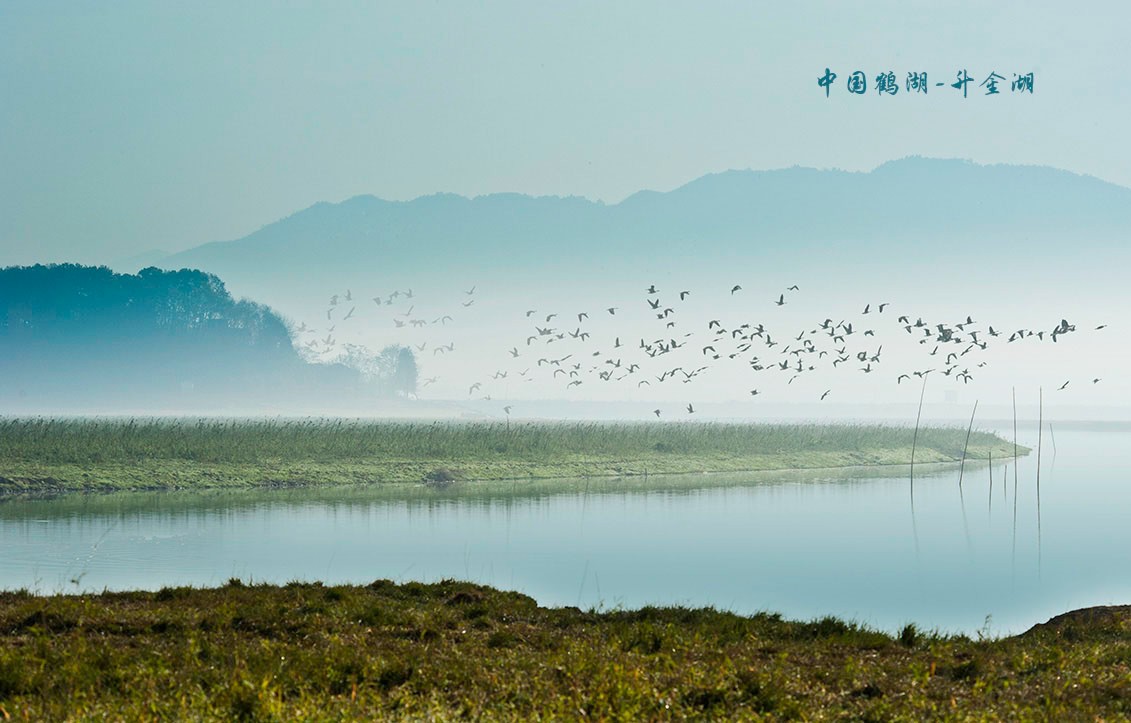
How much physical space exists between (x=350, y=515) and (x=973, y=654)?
25383mm

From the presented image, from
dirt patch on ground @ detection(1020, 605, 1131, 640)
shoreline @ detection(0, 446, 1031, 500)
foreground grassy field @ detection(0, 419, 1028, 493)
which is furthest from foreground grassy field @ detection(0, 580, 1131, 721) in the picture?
foreground grassy field @ detection(0, 419, 1028, 493)

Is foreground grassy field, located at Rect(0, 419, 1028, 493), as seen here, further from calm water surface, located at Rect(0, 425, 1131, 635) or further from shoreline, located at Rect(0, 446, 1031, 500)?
calm water surface, located at Rect(0, 425, 1131, 635)

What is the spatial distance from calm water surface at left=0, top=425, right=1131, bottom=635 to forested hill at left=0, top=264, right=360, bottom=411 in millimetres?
144871

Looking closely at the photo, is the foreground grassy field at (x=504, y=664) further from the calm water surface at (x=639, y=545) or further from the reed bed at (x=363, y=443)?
the reed bed at (x=363, y=443)

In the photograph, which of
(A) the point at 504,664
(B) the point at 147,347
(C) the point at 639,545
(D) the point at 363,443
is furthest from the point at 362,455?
(B) the point at 147,347

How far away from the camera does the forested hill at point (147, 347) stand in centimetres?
17588

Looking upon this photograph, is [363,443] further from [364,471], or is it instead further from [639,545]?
[639,545]

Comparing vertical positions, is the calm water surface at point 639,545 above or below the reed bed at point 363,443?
below

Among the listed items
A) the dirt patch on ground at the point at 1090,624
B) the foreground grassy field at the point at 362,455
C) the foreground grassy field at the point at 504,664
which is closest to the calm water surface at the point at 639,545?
the dirt patch on ground at the point at 1090,624

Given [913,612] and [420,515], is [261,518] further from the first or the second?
[913,612]

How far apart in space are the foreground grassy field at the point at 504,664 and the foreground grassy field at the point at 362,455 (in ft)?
97.5

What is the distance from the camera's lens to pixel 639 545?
1127 inches

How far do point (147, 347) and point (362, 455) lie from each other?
14559 cm

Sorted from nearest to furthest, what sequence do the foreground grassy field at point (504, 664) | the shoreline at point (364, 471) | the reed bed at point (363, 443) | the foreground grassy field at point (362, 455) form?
the foreground grassy field at point (504, 664) < the shoreline at point (364, 471) < the foreground grassy field at point (362, 455) < the reed bed at point (363, 443)
